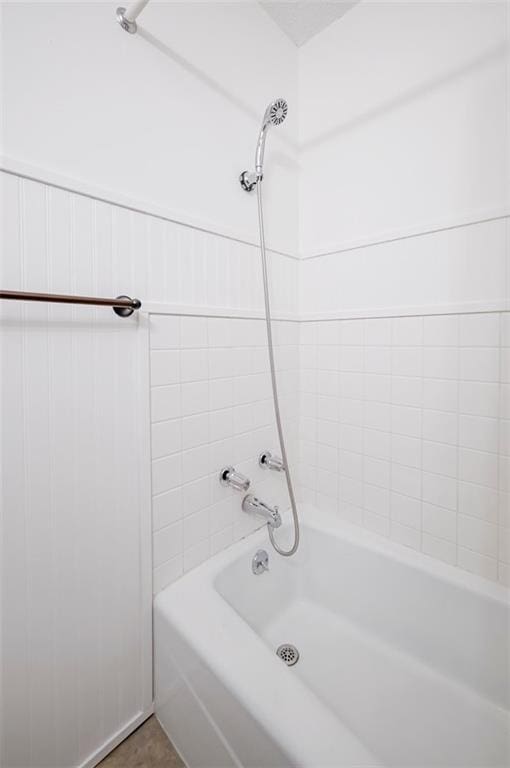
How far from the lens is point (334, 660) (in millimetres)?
1131

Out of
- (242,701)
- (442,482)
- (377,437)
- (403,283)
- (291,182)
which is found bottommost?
(242,701)

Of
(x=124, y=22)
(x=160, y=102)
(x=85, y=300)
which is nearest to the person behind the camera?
(x=85, y=300)

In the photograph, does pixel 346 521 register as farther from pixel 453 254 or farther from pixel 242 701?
pixel 453 254

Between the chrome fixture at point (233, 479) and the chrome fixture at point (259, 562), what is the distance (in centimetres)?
27

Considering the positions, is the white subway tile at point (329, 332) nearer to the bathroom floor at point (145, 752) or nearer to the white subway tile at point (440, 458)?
the white subway tile at point (440, 458)

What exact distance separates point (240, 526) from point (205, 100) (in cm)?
149

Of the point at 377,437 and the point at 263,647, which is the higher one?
the point at 377,437

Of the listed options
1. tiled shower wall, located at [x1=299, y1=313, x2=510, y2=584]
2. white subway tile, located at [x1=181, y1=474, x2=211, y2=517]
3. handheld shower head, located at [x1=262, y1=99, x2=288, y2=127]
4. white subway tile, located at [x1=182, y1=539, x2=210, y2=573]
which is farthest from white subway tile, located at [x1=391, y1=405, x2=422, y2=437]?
handheld shower head, located at [x1=262, y1=99, x2=288, y2=127]

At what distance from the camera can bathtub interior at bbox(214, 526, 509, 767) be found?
2.99ft

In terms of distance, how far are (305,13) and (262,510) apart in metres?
1.90

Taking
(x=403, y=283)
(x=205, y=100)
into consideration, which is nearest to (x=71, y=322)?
(x=205, y=100)

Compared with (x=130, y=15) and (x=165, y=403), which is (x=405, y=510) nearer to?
(x=165, y=403)

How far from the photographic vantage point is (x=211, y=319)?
1125mm

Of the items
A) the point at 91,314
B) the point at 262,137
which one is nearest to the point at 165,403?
the point at 91,314
